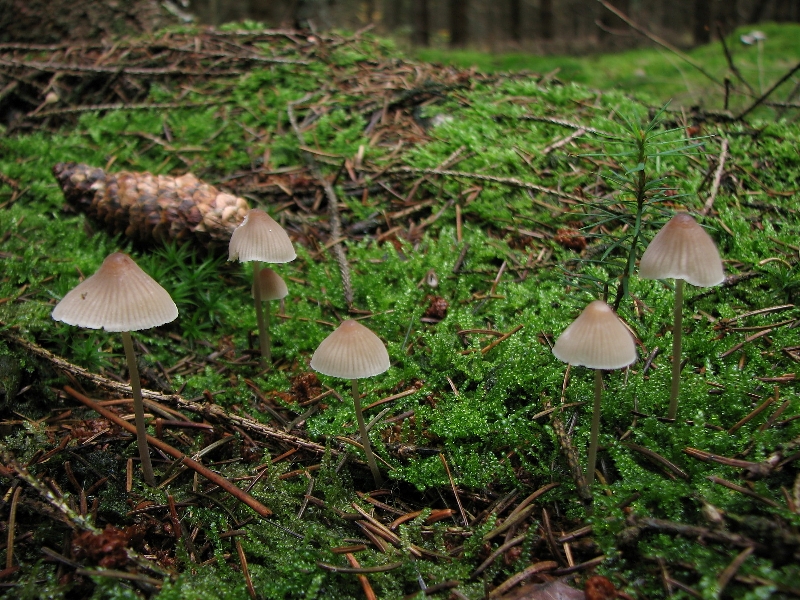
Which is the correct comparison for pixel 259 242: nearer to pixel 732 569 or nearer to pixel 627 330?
pixel 627 330

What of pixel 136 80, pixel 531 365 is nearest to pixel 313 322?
pixel 531 365

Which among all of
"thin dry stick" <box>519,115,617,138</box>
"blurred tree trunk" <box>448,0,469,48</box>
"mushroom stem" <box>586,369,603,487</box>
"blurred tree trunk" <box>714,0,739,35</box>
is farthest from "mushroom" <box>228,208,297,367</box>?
"blurred tree trunk" <box>714,0,739,35</box>

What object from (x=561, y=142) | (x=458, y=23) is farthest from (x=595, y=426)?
(x=458, y=23)

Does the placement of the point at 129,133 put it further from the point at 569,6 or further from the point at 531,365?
the point at 569,6

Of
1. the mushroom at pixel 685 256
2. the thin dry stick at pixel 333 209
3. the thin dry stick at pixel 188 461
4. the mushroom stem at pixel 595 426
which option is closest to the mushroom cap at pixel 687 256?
the mushroom at pixel 685 256

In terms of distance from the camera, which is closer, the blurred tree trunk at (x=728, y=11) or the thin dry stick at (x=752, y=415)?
the thin dry stick at (x=752, y=415)

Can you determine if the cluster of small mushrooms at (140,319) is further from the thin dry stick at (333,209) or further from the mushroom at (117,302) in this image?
the thin dry stick at (333,209)
